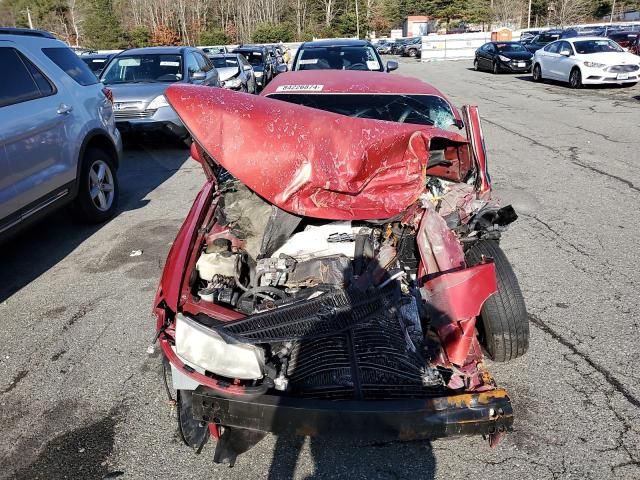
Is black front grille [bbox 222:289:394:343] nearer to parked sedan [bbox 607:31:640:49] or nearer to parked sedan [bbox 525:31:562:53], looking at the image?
parked sedan [bbox 607:31:640:49]

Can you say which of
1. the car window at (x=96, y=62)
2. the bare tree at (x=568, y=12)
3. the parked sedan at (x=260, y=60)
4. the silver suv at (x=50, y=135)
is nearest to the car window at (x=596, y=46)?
the parked sedan at (x=260, y=60)

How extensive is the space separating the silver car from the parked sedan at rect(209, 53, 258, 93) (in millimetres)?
1638

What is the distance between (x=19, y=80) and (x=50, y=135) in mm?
550

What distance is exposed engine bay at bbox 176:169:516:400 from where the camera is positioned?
2.32m

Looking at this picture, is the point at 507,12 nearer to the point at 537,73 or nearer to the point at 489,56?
the point at 489,56

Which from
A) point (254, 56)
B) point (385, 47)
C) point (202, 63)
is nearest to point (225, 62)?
point (202, 63)

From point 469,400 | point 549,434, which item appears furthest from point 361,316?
point 549,434

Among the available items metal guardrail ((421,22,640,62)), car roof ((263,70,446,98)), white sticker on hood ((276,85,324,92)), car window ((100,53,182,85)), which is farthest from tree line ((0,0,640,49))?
white sticker on hood ((276,85,324,92))

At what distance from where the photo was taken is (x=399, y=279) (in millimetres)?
2857

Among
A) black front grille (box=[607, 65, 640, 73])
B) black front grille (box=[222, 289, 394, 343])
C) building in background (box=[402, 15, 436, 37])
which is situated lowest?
black front grille (box=[222, 289, 394, 343])

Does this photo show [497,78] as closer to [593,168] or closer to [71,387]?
[593,168]

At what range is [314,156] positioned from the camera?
3043 mm

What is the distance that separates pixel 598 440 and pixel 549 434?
0.75ft

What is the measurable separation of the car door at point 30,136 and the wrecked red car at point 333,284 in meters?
1.79
